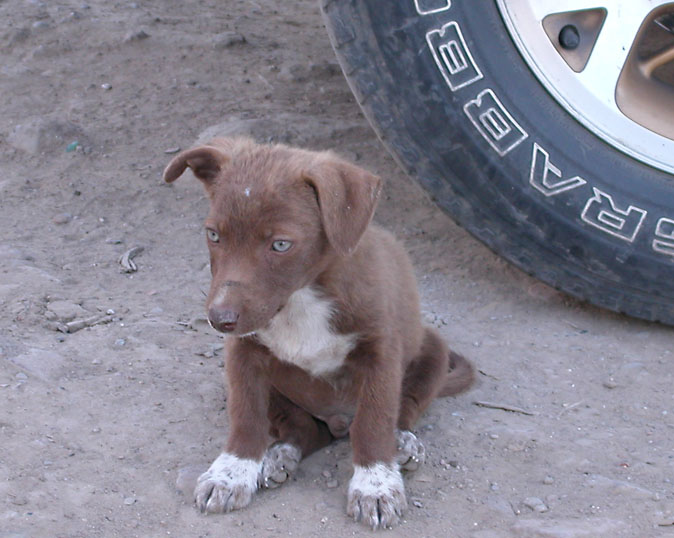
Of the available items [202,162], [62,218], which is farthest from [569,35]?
[62,218]

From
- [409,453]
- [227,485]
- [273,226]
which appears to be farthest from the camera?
[409,453]

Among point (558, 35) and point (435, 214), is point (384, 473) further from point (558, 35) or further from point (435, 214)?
point (435, 214)

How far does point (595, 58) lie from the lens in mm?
3729

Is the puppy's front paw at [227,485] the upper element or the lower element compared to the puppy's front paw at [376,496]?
lower

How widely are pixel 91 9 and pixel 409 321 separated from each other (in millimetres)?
4862

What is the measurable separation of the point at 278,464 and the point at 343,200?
94cm

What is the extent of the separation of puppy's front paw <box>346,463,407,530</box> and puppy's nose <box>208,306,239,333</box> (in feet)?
2.31

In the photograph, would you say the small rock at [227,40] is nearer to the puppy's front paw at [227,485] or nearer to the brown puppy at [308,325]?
the brown puppy at [308,325]

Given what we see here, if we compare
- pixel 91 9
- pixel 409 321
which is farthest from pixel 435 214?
pixel 91 9

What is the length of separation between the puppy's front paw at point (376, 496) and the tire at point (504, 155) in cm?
135

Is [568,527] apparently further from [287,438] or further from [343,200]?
[343,200]

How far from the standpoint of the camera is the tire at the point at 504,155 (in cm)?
365

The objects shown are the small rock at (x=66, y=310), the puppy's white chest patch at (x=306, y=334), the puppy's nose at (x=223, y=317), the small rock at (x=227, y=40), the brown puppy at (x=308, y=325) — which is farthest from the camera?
the small rock at (x=227, y=40)

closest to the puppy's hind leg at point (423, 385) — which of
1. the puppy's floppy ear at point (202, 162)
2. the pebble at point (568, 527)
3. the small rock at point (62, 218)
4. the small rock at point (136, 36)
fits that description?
the pebble at point (568, 527)
